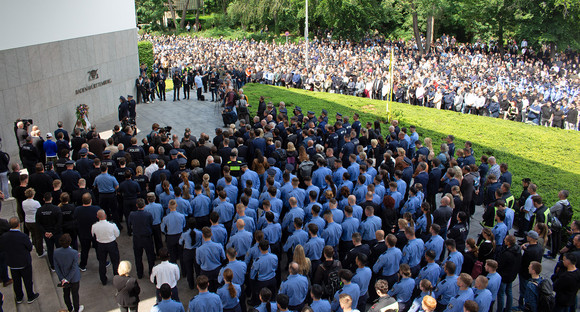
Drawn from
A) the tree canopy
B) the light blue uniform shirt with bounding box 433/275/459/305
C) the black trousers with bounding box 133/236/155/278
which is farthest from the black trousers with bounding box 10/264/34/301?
the tree canopy

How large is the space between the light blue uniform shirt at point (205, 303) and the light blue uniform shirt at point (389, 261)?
110 inches

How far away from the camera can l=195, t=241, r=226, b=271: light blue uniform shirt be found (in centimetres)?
771

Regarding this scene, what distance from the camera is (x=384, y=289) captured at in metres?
6.39

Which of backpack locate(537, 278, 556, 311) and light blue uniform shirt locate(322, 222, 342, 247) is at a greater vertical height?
light blue uniform shirt locate(322, 222, 342, 247)

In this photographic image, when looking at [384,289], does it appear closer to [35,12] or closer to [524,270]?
[524,270]

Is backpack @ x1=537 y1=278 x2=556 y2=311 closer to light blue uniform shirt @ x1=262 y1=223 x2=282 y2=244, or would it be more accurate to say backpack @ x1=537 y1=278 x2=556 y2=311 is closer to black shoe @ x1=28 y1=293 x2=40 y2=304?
light blue uniform shirt @ x1=262 y1=223 x2=282 y2=244

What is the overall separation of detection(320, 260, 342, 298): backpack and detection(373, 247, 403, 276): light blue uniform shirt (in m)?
0.77

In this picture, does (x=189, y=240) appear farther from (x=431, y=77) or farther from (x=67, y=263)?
(x=431, y=77)

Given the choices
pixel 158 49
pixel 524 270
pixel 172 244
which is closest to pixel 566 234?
pixel 524 270

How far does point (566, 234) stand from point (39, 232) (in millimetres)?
10986

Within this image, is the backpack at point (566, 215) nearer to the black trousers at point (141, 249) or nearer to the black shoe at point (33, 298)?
the black trousers at point (141, 249)

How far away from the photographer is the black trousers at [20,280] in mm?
8102

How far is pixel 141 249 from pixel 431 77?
67.2 ft

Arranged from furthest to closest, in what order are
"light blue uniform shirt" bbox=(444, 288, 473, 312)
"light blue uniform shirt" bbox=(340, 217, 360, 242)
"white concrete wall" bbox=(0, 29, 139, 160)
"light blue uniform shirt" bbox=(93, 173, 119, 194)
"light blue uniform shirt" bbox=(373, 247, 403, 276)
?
"white concrete wall" bbox=(0, 29, 139, 160) < "light blue uniform shirt" bbox=(93, 173, 119, 194) < "light blue uniform shirt" bbox=(340, 217, 360, 242) < "light blue uniform shirt" bbox=(373, 247, 403, 276) < "light blue uniform shirt" bbox=(444, 288, 473, 312)
